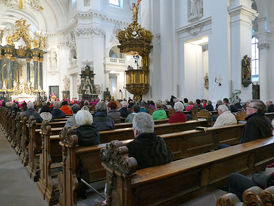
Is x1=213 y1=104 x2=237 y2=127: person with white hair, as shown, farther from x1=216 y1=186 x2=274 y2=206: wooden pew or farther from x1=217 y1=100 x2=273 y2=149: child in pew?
x1=216 y1=186 x2=274 y2=206: wooden pew

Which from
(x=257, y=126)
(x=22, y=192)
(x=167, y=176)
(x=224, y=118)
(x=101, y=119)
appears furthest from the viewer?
(x=224, y=118)

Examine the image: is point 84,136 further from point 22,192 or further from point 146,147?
point 22,192

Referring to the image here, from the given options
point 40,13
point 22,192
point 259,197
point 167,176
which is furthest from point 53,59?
point 259,197

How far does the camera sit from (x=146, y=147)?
204 centimetres

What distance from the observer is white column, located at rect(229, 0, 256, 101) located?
385 inches

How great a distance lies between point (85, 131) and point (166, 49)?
423 inches

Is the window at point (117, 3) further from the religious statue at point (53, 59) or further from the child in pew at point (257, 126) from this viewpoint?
the child in pew at point (257, 126)

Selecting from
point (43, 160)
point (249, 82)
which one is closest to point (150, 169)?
point (43, 160)

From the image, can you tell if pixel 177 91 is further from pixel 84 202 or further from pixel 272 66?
pixel 84 202

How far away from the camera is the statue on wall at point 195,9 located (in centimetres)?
1157

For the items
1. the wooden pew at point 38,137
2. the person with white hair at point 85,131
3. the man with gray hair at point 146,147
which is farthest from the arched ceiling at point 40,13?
the man with gray hair at point 146,147

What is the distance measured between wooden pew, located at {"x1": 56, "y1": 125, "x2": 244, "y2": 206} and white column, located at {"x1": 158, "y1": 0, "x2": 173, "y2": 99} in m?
8.49

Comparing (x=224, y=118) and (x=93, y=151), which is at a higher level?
(x=224, y=118)

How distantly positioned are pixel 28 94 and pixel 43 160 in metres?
22.1
